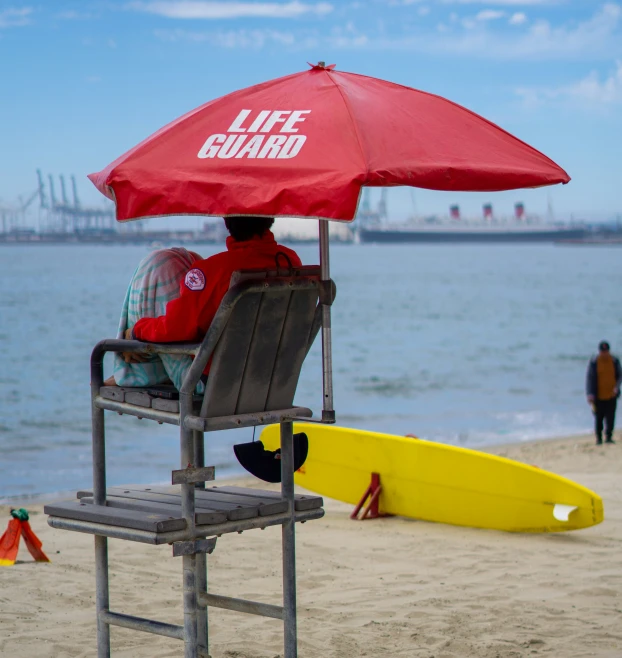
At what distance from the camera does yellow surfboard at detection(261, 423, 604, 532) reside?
733 centimetres

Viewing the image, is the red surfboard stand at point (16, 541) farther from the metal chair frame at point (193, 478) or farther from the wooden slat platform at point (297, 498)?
the wooden slat platform at point (297, 498)

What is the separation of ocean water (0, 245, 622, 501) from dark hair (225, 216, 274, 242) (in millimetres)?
9554

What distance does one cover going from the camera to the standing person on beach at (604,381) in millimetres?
13188

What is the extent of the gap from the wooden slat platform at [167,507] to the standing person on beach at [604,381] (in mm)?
9948

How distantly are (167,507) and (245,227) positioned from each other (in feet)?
3.20

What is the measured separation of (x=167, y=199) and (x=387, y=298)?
64615 millimetres

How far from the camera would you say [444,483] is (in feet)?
25.7

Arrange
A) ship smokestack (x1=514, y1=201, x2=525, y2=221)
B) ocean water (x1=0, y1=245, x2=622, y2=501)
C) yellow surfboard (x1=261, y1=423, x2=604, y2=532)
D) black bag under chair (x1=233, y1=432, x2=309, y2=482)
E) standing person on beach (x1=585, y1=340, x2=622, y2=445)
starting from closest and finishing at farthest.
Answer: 1. black bag under chair (x1=233, y1=432, x2=309, y2=482)
2. yellow surfboard (x1=261, y1=423, x2=604, y2=532)
3. standing person on beach (x1=585, y1=340, x2=622, y2=445)
4. ocean water (x1=0, y1=245, x2=622, y2=501)
5. ship smokestack (x1=514, y1=201, x2=525, y2=221)

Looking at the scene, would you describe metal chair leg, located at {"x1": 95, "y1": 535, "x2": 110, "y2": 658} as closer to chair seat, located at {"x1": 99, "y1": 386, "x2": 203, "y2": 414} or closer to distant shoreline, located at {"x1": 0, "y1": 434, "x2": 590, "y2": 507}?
chair seat, located at {"x1": 99, "y1": 386, "x2": 203, "y2": 414}

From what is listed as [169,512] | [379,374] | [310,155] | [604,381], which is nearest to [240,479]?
[604,381]

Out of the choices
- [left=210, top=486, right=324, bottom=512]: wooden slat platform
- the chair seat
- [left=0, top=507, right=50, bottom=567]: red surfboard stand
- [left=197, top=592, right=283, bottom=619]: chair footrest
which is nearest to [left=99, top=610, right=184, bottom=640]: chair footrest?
[left=197, top=592, right=283, bottom=619]: chair footrest

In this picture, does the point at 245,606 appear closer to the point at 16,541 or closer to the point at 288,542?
the point at 288,542

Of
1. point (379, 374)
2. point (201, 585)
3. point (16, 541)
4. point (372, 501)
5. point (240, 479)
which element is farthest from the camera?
point (379, 374)

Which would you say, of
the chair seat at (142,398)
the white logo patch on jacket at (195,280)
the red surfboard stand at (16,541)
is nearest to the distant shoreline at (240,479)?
the red surfboard stand at (16,541)
